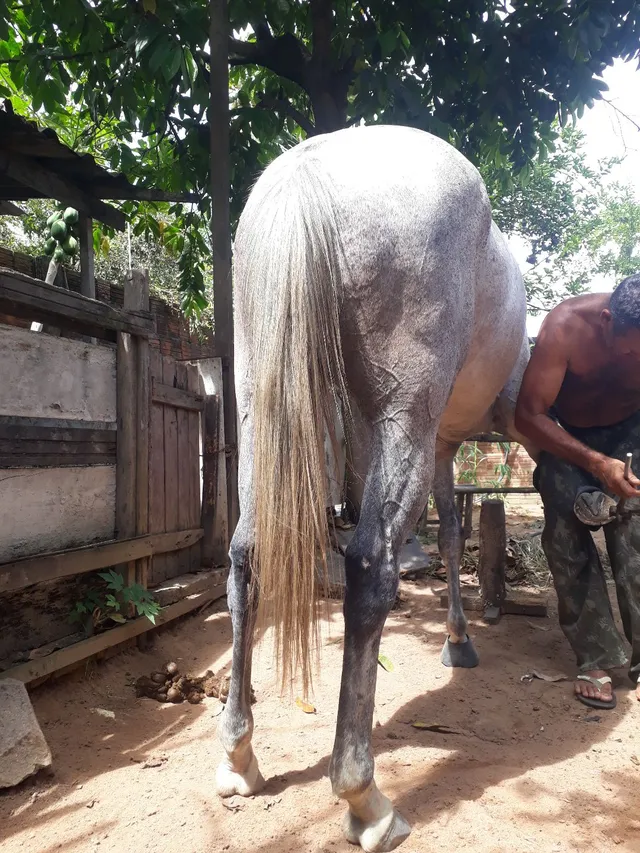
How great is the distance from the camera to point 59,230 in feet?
19.9

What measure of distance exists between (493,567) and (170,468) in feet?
6.73

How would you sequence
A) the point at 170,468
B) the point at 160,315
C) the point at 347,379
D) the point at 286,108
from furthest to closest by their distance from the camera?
the point at 160,315, the point at 286,108, the point at 170,468, the point at 347,379

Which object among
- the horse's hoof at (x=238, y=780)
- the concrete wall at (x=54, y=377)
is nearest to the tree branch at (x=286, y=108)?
the concrete wall at (x=54, y=377)

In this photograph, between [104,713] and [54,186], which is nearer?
[104,713]

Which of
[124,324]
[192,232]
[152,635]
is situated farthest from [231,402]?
[192,232]

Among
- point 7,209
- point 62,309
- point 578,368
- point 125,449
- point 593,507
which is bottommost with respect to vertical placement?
point 593,507

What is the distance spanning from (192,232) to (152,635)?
4.44 metres

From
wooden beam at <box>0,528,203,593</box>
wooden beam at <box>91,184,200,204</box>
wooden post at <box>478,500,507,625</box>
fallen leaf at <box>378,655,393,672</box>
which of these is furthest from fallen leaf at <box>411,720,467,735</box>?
wooden beam at <box>91,184,200,204</box>

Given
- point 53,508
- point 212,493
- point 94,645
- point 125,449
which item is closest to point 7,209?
point 212,493

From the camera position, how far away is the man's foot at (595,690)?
254cm

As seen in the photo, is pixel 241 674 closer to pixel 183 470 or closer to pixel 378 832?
pixel 378 832

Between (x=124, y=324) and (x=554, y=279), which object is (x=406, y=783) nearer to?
(x=124, y=324)

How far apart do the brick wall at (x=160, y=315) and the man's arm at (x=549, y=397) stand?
479cm

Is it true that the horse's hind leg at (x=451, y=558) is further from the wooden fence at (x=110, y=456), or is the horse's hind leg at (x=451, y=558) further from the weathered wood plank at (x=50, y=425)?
the weathered wood plank at (x=50, y=425)
